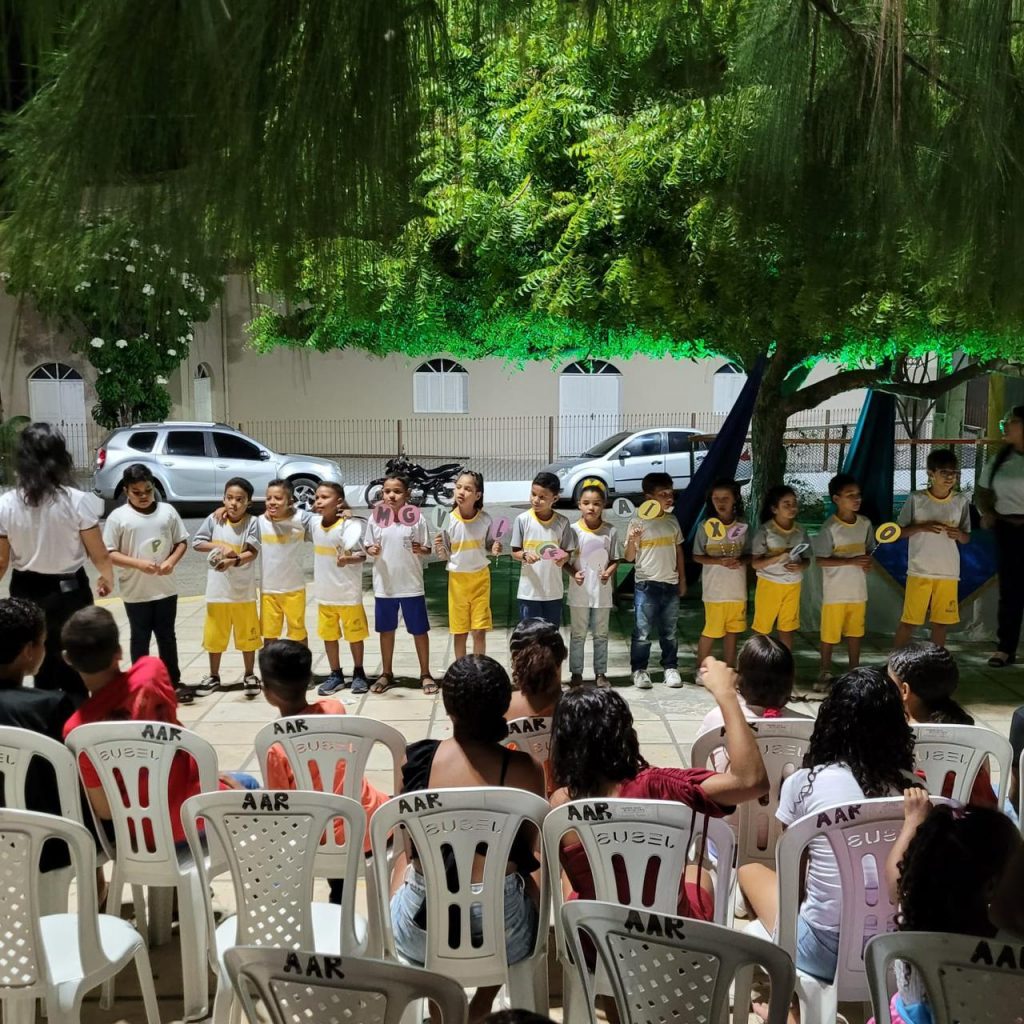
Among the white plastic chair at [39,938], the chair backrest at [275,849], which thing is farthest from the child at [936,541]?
the white plastic chair at [39,938]

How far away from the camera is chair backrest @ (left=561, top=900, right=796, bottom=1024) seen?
1801 millimetres

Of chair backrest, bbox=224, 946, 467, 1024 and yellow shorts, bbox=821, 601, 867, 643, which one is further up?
chair backrest, bbox=224, 946, 467, 1024

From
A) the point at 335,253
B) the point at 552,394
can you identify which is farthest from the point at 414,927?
the point at 552,394

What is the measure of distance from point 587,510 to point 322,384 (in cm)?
1486

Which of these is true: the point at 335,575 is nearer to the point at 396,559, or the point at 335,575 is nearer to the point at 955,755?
the point at 396,559

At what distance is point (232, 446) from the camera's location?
51.4 feet

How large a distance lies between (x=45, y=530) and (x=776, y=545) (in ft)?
14.5

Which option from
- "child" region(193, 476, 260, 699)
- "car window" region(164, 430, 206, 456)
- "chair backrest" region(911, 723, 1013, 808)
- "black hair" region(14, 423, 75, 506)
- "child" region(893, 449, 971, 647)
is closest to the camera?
"chair backrest" region(911, 723, 1013, 808)

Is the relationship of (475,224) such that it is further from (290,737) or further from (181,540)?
(290,737)

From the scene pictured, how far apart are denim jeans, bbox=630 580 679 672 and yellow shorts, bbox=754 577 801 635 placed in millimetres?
559

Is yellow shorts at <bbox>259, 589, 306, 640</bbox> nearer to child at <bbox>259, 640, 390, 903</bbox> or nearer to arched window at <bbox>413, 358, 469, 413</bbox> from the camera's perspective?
child at <bbox>259, 640, 390, 903</bbox>

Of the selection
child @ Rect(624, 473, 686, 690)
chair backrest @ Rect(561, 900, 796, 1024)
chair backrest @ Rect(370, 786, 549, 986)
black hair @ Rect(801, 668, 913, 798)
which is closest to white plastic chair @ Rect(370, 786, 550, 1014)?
chair backrest @ Rect(370, 786, 549, 986)

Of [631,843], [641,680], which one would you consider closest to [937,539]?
[641,680]

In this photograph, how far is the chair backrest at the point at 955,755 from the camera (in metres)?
3.20
